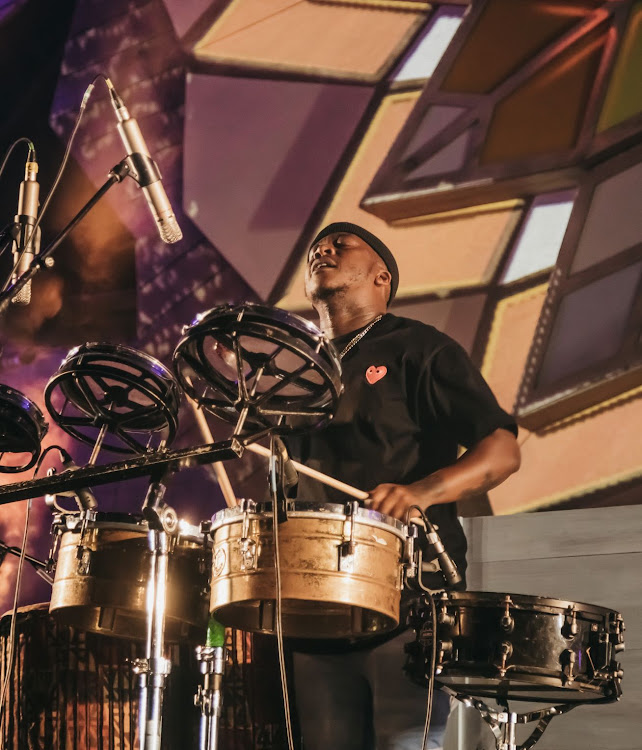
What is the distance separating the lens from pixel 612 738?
3191 mm

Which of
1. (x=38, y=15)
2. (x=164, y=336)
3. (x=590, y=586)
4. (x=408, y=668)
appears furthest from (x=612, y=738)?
(x=38, y=15)

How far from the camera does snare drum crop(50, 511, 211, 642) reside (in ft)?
8.70

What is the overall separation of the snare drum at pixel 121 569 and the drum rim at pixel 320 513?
0.32 meters

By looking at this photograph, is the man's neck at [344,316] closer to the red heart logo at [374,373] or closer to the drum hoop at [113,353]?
the red heart logo at [374,373]

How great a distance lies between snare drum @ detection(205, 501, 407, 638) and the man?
0.50ft

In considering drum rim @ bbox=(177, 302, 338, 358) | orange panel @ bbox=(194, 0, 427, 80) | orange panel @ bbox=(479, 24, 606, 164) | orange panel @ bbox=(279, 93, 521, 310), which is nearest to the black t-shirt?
drum rim @ bbox=(177, 302, 338, 358)

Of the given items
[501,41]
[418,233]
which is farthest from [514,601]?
[501,41]

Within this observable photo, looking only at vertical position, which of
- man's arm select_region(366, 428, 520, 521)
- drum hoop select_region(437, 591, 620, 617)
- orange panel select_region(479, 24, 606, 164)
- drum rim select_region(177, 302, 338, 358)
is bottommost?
drum hoop select_region(437, 591, 620, 617)

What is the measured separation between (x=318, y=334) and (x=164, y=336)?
244cm

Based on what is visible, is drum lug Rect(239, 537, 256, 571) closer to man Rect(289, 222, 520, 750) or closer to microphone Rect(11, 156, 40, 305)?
man Rect(289, 222, 520, 750)

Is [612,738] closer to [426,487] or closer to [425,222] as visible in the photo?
[426,487]

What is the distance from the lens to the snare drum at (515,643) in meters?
2.43

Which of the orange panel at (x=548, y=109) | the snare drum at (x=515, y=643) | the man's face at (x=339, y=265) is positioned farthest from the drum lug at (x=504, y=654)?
the orange panel at (x=548, y=109)

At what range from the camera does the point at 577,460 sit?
12.2 ft
